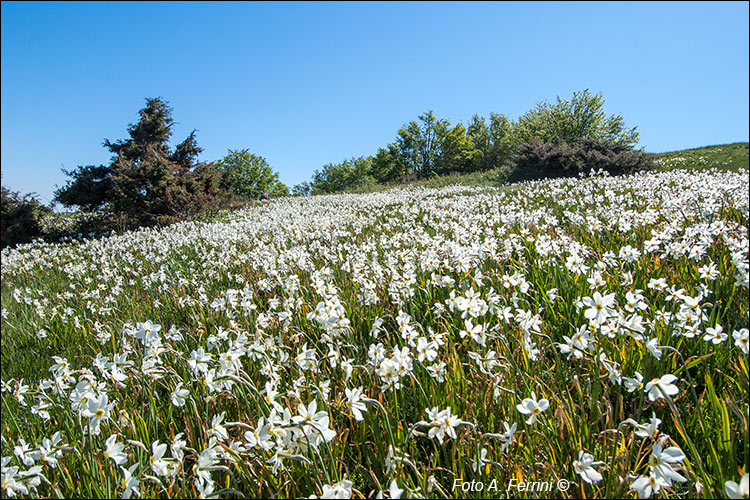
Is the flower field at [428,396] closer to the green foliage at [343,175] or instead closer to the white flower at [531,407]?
the white flower at [531,407]

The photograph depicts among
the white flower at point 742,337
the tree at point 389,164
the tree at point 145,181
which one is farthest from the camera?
the tree at point 389,164

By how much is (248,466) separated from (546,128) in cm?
1961

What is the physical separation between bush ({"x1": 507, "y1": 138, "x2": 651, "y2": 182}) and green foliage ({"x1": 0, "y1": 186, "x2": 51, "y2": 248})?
2428cm

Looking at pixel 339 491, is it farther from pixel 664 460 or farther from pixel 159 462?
pixel 664 460

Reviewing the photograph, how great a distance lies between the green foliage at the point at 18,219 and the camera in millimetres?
16594

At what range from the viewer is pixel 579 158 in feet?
54.2

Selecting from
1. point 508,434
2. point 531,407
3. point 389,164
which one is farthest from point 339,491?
point 389,164

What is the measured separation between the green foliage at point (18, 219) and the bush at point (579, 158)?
2428cm

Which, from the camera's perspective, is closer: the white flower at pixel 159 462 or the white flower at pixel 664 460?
the white flower at pixel 664 460

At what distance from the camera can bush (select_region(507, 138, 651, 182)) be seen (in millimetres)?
16172

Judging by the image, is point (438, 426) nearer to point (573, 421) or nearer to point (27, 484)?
point (573, 421)

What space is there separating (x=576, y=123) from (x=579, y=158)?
5.30ft

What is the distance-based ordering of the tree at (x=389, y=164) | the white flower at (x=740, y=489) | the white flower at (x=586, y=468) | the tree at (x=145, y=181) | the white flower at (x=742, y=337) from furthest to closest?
the tree at (x=389, y=164) → the tree at (x=145, y=181) → the white flower at (x=742, y=337) → the white flower at (x=586, y=468) → the white flower at (x=740, y=489)

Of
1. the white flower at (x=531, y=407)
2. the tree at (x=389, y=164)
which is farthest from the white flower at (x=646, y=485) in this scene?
the tree at (x=389, y=164)
